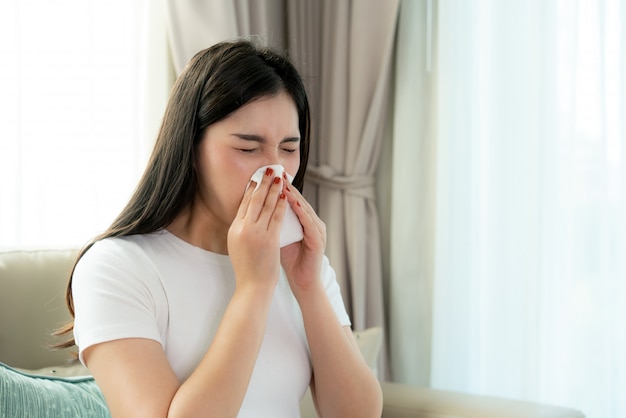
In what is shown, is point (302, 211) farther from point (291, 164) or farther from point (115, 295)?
point (115, 295)

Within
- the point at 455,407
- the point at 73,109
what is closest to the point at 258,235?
the point at 455,407

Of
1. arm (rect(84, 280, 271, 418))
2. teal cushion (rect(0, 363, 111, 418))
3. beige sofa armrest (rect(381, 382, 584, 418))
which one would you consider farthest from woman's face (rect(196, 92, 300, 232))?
beige sofa armrest (rect(381, 382, 584, 418))

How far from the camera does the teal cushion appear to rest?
1.35m

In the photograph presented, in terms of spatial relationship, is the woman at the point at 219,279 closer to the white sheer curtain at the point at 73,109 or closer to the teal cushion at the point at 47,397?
the teal cushion at the point at 47,397

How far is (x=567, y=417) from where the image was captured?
1.91m

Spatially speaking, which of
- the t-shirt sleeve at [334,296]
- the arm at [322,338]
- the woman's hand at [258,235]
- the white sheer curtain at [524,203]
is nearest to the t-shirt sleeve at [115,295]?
the woman's hand at [258,235]

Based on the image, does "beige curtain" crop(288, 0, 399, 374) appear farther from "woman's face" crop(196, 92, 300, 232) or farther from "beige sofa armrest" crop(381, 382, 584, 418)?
"woman's face" crop(196, 92, 300, 232)

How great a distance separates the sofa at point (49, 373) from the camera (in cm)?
140

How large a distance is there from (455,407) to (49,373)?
3.10 feet

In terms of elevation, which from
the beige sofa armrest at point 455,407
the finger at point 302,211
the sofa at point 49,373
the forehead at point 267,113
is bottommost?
the beige sofa armrest at point 455,407

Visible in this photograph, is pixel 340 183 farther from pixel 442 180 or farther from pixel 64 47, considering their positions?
pixel 64 47

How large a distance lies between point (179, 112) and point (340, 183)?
138cm

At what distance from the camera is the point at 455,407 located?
1.95 meters

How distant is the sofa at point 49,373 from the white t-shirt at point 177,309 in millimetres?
215
